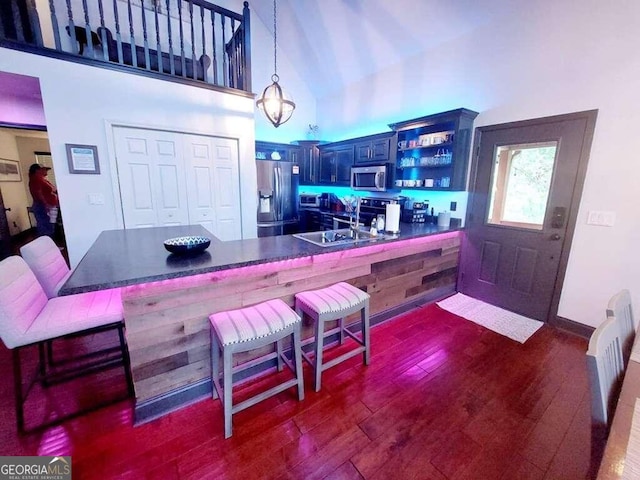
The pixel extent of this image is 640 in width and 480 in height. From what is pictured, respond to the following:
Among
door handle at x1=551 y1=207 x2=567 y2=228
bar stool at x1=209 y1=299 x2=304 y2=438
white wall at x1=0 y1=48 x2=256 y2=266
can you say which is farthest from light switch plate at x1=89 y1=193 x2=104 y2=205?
door handle at x1=551 y1=207 x2=567 y2=228

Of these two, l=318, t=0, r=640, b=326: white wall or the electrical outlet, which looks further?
the electrical outlet

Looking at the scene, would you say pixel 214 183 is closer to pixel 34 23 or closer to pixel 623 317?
pixel 34 23

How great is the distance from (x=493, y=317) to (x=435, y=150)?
2.20 meters

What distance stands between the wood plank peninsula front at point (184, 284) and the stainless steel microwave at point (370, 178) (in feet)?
6.05

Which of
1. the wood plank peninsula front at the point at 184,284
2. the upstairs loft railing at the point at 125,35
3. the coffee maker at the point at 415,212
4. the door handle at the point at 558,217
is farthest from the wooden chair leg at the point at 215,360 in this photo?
the door handle at the point at 558,217

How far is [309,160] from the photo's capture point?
18.3ft

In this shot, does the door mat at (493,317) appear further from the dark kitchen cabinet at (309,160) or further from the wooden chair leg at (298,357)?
the dark kitchen cabinet at (309,160)

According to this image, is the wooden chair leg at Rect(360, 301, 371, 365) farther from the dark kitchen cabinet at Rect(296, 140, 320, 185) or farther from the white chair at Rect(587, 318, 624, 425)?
the dark kitchen cabinet at Rect(296, 140, 320, 185)

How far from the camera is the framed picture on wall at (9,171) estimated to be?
5.46m

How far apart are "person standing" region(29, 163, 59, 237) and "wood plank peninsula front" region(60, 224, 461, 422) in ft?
11.6

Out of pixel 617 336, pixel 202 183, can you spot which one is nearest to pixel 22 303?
pixel 202 183

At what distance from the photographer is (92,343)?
241 cm

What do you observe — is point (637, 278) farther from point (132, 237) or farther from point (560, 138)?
point (132, 237)

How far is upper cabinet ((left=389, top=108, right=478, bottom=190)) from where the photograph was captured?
10.4ft
